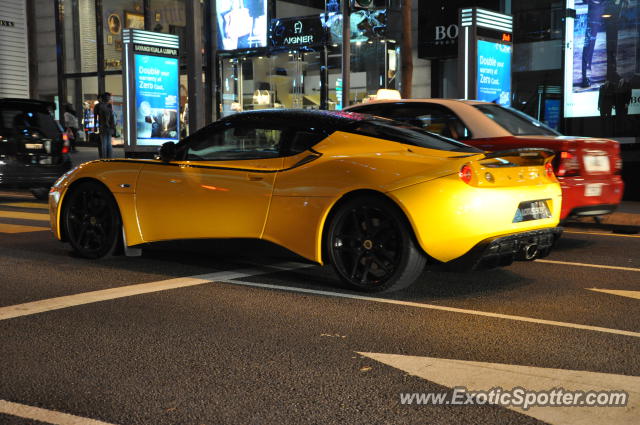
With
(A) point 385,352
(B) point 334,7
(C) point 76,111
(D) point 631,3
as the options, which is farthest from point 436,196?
(C) point 76,111

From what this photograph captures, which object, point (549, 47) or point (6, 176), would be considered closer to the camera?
point (6, 176)

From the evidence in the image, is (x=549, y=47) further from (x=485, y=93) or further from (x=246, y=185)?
(x=246, y=185)

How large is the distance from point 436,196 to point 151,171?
2.76 metres

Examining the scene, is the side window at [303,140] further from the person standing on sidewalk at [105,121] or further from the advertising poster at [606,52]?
the person standing on sidewalk at [105,121]

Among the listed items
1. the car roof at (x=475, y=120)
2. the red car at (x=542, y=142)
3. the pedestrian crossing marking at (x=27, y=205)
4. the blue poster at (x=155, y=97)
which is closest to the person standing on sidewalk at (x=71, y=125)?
the blue poster at (x=155, y=97)

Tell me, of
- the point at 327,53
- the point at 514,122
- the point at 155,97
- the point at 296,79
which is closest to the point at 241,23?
the point at 296,79

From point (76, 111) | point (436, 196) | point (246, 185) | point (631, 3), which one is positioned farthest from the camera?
point (76, 111)

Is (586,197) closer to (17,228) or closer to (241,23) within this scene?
(17,228)

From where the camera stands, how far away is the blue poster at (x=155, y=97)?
2083cm

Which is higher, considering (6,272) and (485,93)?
(485,93)

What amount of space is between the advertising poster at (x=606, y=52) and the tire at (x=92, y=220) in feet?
42.0

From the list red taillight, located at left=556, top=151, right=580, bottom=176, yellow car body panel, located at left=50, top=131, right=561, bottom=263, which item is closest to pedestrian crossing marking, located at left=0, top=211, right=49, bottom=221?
yellow car body panel, located at left=50, top=131, right=561, bottom=263

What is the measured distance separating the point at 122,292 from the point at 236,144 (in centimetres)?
161

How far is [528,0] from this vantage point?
68.5 ft
